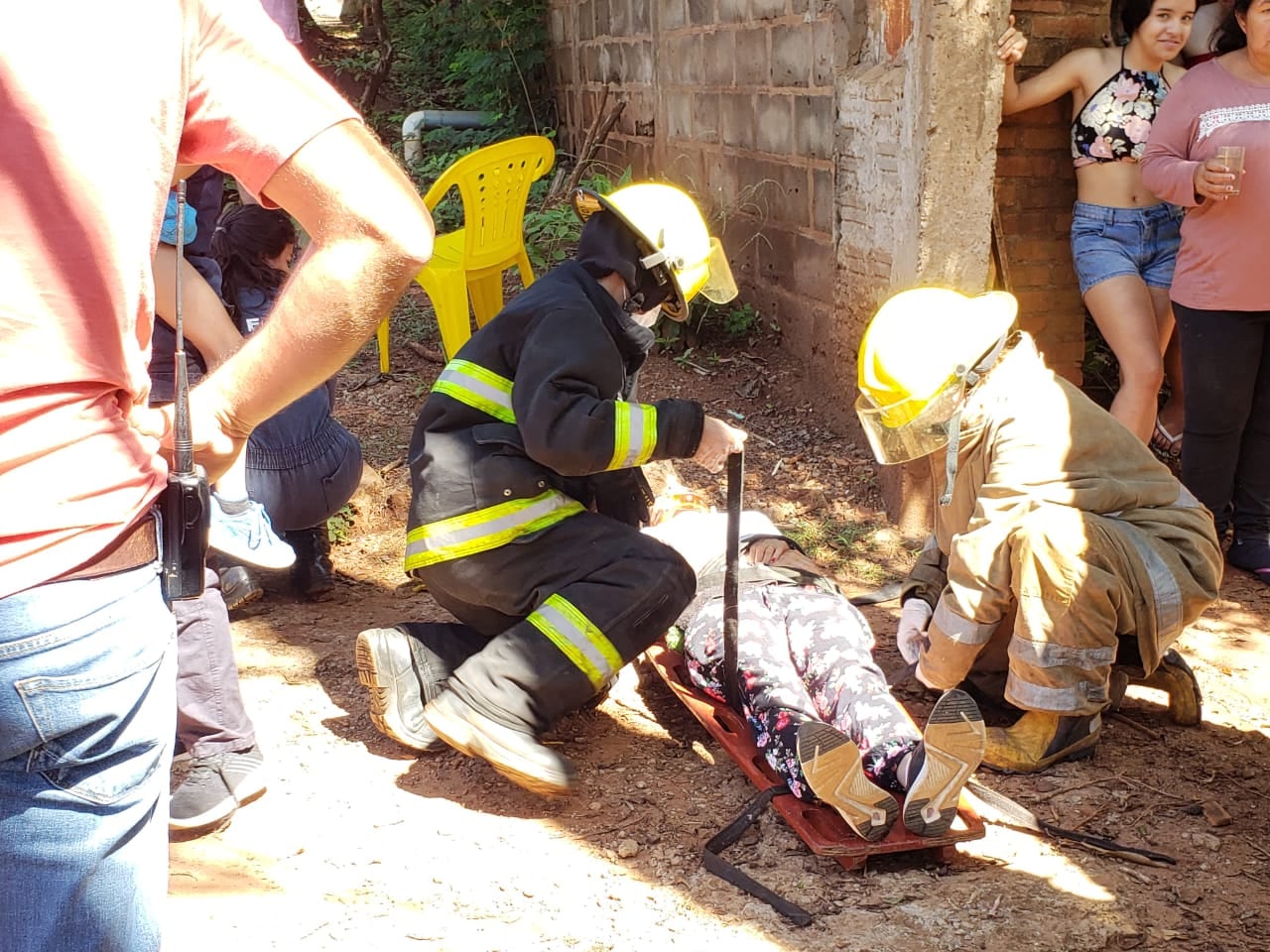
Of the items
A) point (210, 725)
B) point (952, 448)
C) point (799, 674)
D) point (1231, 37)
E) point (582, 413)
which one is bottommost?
point (799, 674)

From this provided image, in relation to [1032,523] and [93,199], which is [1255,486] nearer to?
[1032,523]

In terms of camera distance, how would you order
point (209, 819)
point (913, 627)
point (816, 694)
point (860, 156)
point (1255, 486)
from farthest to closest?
1. point (860, 156)
2. point (1255, 486)
3. point (913, 627)
4. point (816, 694)
5. point (209, 819)

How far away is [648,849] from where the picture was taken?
296 cm

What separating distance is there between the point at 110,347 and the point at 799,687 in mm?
2239

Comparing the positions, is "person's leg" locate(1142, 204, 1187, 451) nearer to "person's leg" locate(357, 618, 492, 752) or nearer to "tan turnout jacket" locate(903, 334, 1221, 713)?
"tan turnout jacket" locate(903, 334, 1221, 713)

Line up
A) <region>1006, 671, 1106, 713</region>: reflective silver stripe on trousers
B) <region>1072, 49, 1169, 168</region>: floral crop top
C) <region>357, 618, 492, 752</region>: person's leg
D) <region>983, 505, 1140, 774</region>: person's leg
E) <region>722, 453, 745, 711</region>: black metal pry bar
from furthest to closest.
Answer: <region>1072, 49, 1169, 168</region>: floral crop top → <region>357, 618, 492, 752</region>: person's leg → <region>722, 453, 745, 711</region>: black metal pry bar → <region>1006, 671, 1106, 713</region>: reflective silver stripe on trousers → <region>983, 505, 1140, 774</region>: person's leg

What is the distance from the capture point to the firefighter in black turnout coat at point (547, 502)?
312cm

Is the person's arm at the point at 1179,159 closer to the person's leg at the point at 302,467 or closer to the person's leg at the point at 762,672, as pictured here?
the person's leg at the point at 762,672

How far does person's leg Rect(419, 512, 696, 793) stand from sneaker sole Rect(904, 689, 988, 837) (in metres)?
0.87

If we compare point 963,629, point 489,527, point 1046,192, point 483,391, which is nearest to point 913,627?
point 963,629

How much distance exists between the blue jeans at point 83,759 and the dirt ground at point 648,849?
1.18m

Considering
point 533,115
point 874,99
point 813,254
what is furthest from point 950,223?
point 533,115

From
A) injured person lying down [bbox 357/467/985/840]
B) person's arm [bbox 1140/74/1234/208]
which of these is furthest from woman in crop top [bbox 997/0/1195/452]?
injured person lying down [bbox 357/467/985/840]

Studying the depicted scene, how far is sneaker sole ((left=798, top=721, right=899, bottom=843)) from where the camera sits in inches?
106
